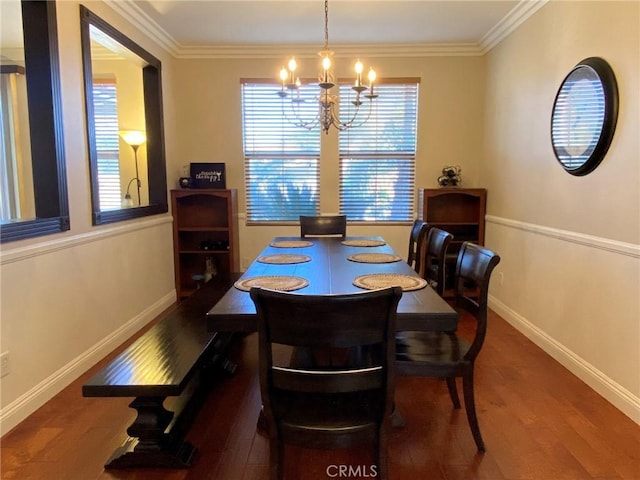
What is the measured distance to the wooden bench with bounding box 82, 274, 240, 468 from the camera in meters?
1.71

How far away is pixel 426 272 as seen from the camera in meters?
2.70

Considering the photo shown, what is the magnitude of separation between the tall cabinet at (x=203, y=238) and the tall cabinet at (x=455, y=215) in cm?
202

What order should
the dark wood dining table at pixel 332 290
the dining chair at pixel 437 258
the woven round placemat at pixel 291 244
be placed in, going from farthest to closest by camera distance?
1. the woven round placemat at pixel 291 244
2. the dining chair at pixel 437 258
3. the dark wood dining table at pixel 332 290

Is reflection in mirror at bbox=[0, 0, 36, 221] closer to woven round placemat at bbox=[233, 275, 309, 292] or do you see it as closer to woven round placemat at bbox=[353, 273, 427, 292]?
woven round placemat at bbox=[233, 275, 309, 292]

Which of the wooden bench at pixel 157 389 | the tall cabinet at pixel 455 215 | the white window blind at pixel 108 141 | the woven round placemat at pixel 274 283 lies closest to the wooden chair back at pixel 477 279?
the woven round placemat at pixel 274 283

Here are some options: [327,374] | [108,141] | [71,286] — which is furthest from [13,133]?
[327,374]

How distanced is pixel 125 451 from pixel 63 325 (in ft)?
3.41

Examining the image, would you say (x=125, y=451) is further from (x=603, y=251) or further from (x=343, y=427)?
(x=603, y=251)

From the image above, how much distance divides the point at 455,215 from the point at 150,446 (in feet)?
11.8

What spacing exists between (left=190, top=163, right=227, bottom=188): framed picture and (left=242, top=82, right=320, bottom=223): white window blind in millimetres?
299

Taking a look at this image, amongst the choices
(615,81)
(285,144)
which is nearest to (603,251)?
(615,81)

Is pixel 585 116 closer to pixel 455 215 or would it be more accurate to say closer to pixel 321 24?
pixel 455 215

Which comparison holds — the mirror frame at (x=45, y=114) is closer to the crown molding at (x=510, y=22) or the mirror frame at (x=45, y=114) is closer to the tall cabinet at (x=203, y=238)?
the tall cabinet at (x=203, y=238)

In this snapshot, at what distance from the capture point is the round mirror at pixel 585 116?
2.34m
